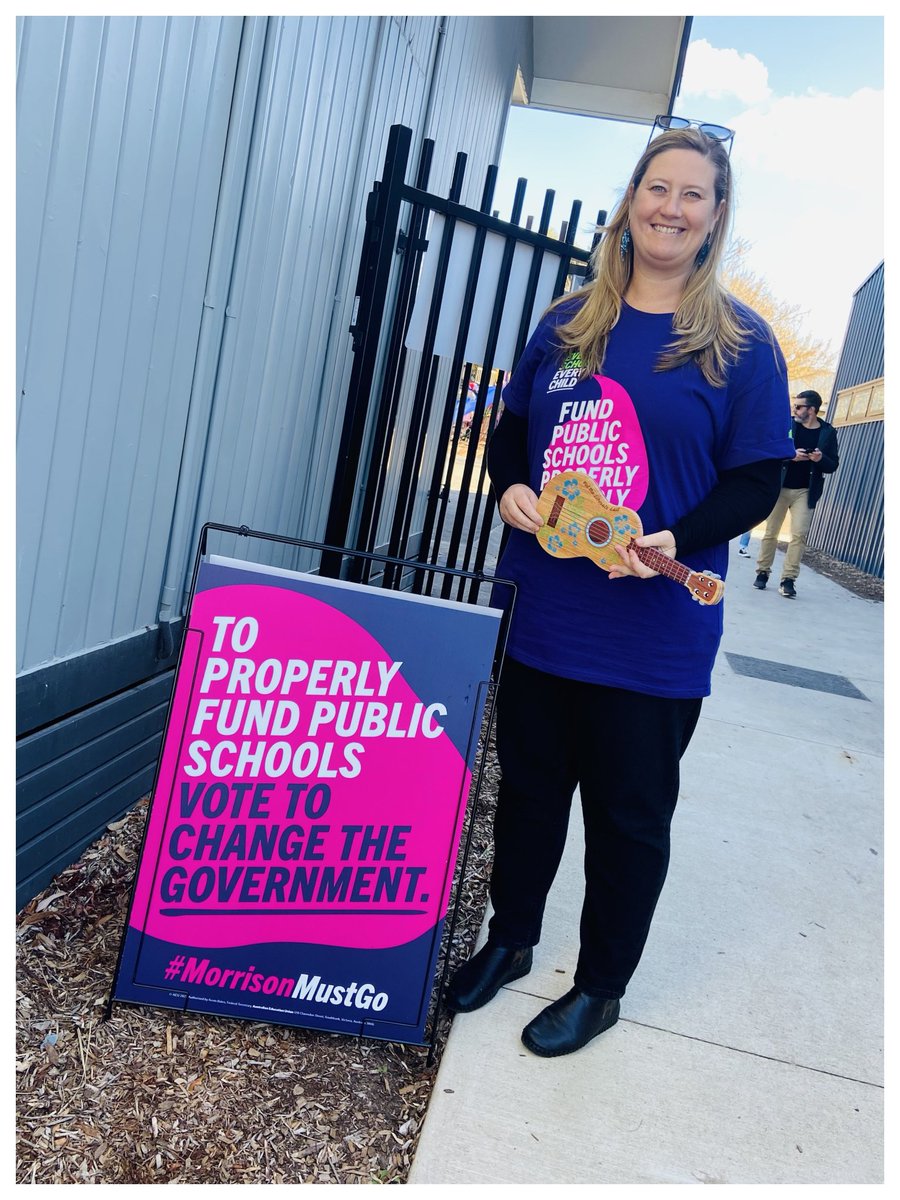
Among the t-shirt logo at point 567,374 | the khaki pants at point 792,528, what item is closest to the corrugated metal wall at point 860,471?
the khaki pants at point 792,528

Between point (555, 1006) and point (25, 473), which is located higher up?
point (25, 473)

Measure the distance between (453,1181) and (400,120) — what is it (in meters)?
4.44

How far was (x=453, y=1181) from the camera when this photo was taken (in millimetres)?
1808

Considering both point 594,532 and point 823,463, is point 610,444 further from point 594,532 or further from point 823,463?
point 823,463

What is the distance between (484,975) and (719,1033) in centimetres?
63

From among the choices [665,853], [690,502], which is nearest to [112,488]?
[690,502]

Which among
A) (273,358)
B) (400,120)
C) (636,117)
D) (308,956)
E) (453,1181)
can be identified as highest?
(636,117)

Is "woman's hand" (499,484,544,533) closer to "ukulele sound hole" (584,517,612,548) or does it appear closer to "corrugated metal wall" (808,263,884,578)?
"ukulele sound hole" (584,517,612,548)

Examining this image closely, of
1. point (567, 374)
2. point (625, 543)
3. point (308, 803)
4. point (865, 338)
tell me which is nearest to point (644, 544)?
point (625, 543)

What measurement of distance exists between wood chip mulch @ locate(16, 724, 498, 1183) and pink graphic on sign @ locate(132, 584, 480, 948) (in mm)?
259

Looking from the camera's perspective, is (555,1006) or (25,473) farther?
(555,1006)

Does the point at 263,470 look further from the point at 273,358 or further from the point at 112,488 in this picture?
the point at 112,488

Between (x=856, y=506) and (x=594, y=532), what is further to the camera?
(x=856, y=506)

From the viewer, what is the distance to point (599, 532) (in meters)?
2.02
